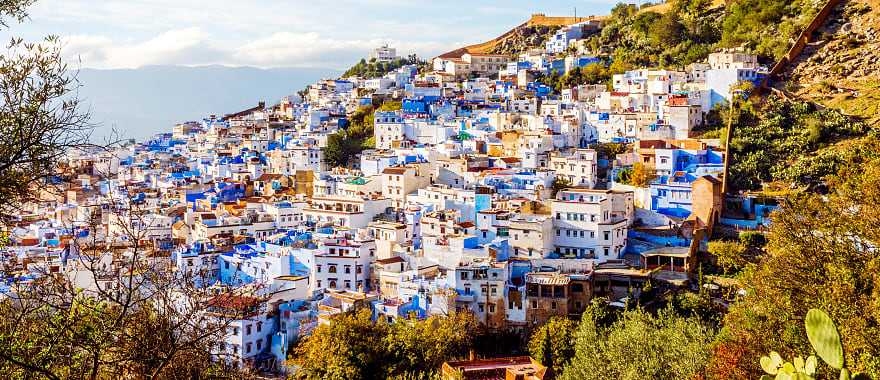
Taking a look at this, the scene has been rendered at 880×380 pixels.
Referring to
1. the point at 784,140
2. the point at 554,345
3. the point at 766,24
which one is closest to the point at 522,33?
the point at 766,24

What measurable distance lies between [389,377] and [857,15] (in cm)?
2440

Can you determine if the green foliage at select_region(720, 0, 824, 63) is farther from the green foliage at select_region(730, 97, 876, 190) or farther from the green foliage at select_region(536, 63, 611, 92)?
the green foliage at select_region(730, 97, 876, 190)

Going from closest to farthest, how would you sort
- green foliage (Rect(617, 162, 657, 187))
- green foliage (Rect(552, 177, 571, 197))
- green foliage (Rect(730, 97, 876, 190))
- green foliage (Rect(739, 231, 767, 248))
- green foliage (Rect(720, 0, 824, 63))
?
green foliage (Rect(739, 231, 767, 248))
green foliage (Rect(730, 97, 876, 190))
green foliage (Rect(617, 162, 657, 187))
green foliage (Rect(552, 177, 571, 197))
green foliage (Rect(720, 0, 824, 63))

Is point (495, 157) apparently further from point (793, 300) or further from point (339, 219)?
point (793, 300)

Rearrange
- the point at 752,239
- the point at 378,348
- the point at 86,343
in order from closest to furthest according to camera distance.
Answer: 1. the point at 86,343
2. the point at 378,348
3. the point at 752,239

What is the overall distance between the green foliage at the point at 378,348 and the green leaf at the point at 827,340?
10.5 meters

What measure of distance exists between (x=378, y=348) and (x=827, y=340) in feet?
37.9

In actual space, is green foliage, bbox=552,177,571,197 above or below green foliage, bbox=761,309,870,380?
below

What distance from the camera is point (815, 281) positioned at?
8.48m

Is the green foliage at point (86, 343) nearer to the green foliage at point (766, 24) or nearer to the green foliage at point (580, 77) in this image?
the green foliage at point (766, 24)

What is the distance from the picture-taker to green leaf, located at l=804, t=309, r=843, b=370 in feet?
9.50

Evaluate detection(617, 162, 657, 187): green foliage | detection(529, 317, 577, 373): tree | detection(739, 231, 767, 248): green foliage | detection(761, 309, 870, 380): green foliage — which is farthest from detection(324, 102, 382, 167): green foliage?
detection(761, 309, 870, 380): green foliage

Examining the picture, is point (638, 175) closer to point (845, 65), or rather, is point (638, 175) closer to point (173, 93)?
point (845, 65)

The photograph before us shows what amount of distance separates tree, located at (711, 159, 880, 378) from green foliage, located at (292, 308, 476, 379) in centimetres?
534
